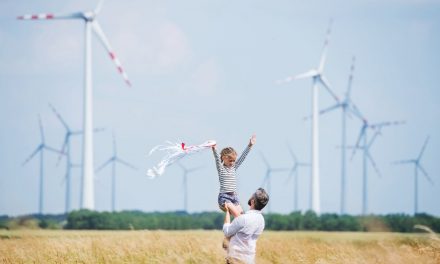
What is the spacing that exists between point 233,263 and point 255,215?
0.66m

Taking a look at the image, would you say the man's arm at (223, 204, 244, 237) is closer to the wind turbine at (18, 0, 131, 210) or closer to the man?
the man

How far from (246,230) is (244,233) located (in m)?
0.07

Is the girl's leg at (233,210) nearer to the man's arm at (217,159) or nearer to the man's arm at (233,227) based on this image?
the man's arm at (233,227)

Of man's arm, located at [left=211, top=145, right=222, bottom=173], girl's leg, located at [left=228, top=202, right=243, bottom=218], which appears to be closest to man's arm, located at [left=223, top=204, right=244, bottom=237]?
girl's leg, located at [left=228, top=202, right=243, bottom=218]

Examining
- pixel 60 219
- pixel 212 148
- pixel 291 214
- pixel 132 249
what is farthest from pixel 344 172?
pixel 212 148

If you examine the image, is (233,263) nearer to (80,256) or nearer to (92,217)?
(80,256)

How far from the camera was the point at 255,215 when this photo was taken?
1339 cm

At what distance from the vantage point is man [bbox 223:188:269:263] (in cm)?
1330

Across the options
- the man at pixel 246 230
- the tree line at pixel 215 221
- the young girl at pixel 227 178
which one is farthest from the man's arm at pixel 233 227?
the tree line at pixel 215 221

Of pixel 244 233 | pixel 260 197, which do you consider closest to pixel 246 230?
pixel 244 233

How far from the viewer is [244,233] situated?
1341 cm

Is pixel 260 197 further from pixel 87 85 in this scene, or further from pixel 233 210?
pixel 87 85

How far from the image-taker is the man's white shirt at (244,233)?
43.8 ft

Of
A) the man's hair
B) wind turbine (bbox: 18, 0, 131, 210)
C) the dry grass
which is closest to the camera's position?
the man's hair
